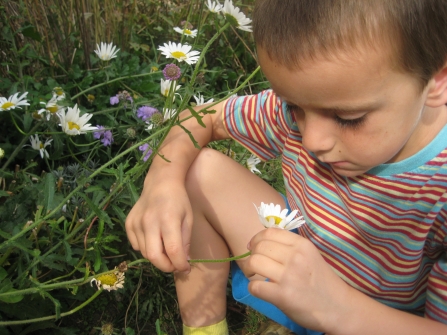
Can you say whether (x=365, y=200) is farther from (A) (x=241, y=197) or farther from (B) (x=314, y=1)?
(B) (x=314, y=1)

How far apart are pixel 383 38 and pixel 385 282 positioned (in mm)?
602

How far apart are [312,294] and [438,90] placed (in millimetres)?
433

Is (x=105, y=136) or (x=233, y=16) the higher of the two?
(x=233, y=16)

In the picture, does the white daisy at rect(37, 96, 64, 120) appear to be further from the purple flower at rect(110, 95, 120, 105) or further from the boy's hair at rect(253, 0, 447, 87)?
the boy's hair at rect(253, 0, 447, 87)

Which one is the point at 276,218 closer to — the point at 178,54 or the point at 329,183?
the point at 329,183

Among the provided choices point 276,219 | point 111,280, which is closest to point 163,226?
point 111,280

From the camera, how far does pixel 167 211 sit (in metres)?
1.16

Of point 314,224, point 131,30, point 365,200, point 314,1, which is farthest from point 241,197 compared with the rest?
point 131,30

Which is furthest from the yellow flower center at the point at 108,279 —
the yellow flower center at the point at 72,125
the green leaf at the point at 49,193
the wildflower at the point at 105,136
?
the wildflower at the point at 105,136

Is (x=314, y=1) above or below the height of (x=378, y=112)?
above

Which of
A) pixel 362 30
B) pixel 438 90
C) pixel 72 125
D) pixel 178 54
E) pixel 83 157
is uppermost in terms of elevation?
pixel 362 30

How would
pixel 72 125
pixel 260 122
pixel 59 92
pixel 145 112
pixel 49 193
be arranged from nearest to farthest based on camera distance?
pixel 49 193, pixel 260 122, pixel 72 125, pixel 145 112, pixel 59 92

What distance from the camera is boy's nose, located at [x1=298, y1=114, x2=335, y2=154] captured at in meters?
0.94

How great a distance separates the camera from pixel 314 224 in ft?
4.14
